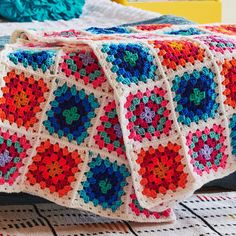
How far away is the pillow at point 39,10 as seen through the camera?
9.62ft

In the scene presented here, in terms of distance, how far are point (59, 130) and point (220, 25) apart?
0.73 metres

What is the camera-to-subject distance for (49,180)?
1.63 m

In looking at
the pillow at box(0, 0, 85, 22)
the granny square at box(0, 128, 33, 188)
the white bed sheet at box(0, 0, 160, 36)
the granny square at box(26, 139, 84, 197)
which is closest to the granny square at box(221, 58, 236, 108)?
the granny square at box(26, 139, 84, 197)

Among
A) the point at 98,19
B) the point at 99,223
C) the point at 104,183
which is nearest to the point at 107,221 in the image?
the point at 99,223

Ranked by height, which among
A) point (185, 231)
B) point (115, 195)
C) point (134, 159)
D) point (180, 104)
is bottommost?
point (185, 231)

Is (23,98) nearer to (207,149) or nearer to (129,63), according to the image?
(129,63)

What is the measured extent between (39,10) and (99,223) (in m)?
1.47

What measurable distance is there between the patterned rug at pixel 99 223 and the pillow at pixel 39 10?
129 cm

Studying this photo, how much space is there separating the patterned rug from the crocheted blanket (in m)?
0.07

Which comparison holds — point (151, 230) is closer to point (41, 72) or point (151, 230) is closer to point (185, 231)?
point (185, 231)

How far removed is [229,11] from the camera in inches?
177

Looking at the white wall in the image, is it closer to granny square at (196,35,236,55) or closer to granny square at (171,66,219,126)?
granny square at (196,35,236,55)

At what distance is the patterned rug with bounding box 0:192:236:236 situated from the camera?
5.58 ft

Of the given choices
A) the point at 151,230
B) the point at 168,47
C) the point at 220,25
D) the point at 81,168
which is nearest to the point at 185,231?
the point at 151,230
